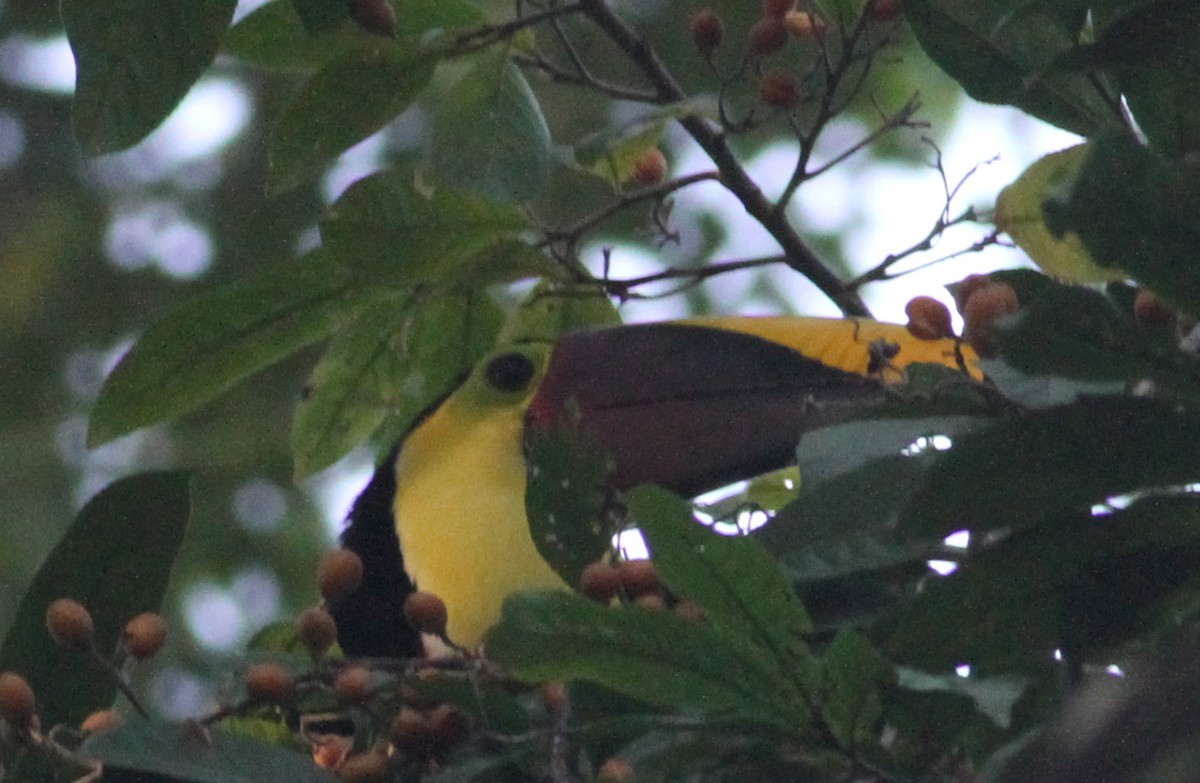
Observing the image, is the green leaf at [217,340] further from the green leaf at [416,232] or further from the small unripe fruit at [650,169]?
the small unripe fruit at [650,169]

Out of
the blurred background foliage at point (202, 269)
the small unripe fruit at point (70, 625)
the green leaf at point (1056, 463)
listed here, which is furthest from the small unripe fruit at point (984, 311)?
the blurred background foliage at point (202, 269)

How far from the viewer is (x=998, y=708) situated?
1.29 m

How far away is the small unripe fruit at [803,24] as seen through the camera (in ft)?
6.47

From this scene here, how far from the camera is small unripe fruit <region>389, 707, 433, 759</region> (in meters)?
1.44

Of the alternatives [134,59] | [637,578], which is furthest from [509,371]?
[637,578]

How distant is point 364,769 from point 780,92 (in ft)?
2.75

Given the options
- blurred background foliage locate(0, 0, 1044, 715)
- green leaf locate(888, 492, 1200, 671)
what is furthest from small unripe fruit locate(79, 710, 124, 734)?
blurred background foliage locate(0, 0, 1044, 715)

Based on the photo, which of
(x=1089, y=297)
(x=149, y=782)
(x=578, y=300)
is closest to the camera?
(x=1089, y=297)

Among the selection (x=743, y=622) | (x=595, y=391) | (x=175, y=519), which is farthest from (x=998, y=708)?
(x=595, y=391)

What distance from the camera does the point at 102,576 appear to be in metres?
1.68

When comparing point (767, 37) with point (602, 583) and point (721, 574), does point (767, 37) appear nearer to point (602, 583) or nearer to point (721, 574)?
point (602, 583)

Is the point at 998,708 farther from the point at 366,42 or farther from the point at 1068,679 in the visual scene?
the point at 366,42

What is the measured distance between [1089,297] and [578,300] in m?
1.04

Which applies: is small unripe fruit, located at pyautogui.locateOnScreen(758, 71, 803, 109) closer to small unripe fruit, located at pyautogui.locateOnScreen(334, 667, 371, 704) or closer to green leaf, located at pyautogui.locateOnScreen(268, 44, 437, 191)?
green leaf, located at pyautogui.locateOnScreen(268, 44, 437, 191)
